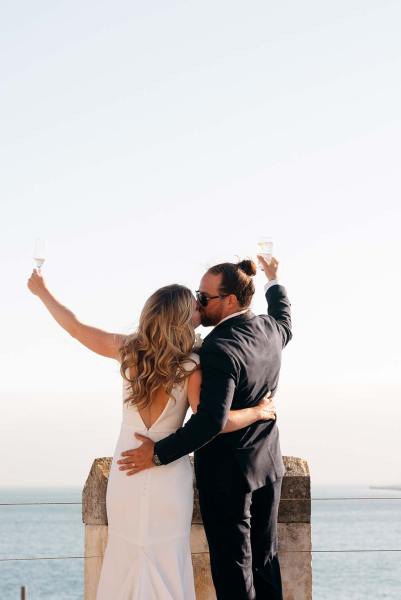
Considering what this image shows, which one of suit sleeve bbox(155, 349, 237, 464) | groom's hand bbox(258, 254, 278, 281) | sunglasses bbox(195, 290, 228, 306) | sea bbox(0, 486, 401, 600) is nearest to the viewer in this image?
suit sleeve bbox(155, 349, 237, 464)

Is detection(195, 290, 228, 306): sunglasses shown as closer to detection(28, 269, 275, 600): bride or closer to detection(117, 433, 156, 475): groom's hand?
detection(28, 269, 275, 600): bride

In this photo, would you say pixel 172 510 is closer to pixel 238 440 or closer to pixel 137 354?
pixel 238 440

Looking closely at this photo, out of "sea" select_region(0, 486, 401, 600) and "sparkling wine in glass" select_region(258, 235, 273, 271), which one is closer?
"sparkling wine in glass" select_region(258, 235, 273, 271)

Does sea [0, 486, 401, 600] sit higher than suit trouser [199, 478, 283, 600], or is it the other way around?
suit trouser [199, 478, 283, 600]

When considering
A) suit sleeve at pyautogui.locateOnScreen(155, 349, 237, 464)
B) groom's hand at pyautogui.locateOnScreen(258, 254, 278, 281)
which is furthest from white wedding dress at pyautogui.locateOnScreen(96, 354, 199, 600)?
groom's hand at pyautogui.locateOnScreen(258, 254, 278, 281)

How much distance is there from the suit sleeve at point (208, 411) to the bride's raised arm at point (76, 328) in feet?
1.47

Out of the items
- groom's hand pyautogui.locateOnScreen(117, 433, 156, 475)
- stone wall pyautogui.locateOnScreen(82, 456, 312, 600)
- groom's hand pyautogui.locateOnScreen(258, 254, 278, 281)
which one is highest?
groom's hand pyautogui.locateOnScreen(258, 254, 278, 281)

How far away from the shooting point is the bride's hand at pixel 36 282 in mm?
4578

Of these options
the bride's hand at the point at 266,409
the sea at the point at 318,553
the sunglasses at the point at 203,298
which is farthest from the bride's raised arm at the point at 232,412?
the sea at the point at 318,553

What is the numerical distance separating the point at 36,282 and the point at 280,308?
1176 mm

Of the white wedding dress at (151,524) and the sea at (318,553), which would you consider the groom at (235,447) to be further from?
the sea at (318,553)

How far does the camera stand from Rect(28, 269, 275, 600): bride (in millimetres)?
4094

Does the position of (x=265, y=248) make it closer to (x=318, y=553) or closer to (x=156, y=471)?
(x=156, y=471)

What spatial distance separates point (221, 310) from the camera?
14.2ft
